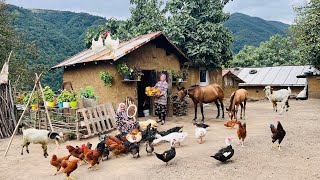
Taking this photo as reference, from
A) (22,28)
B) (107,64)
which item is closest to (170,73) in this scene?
(107,64)

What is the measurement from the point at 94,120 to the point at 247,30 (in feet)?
265

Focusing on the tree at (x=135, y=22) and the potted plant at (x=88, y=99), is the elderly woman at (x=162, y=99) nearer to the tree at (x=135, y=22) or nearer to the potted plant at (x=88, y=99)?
the potted plant at (x=88, y=99)

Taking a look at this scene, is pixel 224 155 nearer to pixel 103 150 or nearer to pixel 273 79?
pixel 103 150

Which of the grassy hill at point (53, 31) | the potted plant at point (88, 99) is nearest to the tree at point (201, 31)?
the potted plant at point (88, 99)

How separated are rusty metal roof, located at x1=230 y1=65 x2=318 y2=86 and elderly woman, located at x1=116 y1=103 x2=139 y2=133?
20.7 m

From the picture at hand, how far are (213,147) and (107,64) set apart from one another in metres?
6.76

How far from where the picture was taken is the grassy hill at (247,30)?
74.7m

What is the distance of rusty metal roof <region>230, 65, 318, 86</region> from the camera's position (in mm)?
28266

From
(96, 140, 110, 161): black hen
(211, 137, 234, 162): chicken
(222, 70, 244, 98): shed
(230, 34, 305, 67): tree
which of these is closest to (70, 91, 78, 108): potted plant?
(96, 140, 110, 161): black hen

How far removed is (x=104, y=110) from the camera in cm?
1205

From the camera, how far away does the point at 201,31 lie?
18.0m

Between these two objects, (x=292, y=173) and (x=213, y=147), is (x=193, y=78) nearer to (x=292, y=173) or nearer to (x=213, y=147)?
(x=213, y=147)

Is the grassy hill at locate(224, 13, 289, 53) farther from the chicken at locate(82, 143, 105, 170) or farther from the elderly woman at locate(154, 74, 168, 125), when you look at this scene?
the chicken at locate(82, 143, 105, 170)

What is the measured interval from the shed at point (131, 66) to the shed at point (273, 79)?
13893 mm
